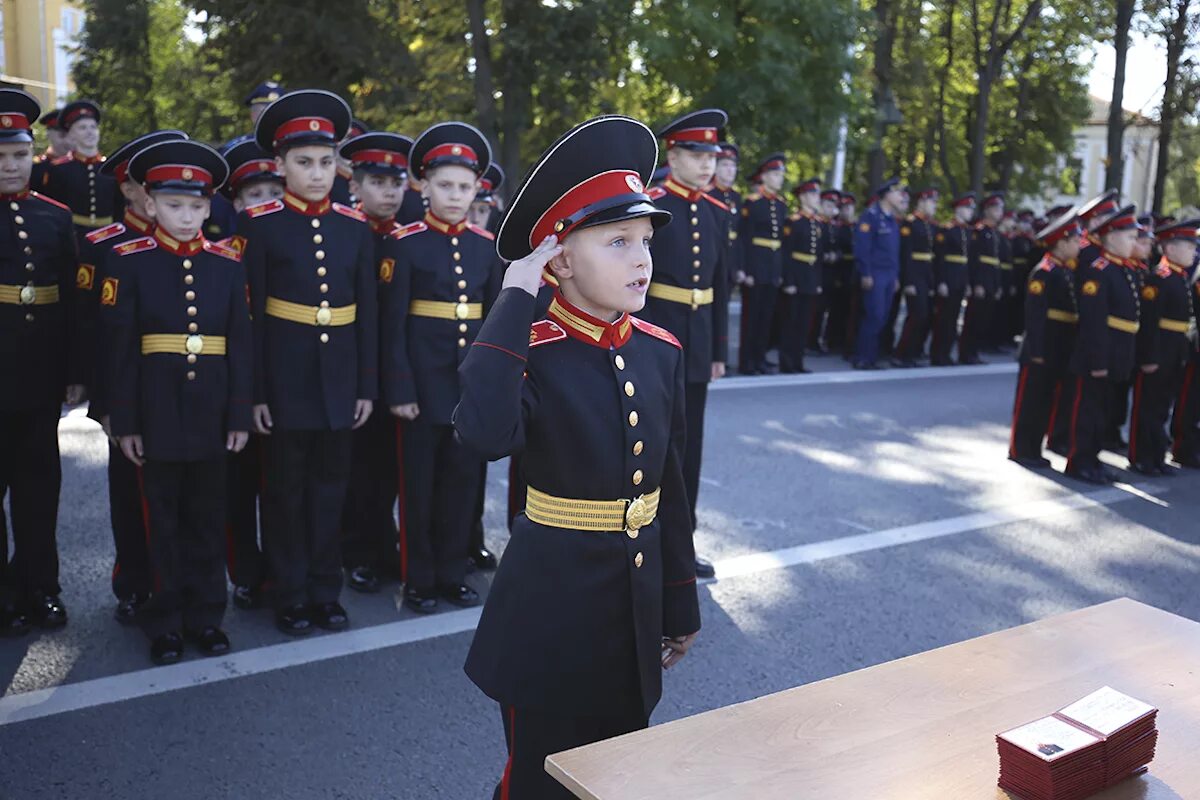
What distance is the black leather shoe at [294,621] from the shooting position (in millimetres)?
5039

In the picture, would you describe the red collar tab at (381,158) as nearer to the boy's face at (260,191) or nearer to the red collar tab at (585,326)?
the boy's face at (260,191)

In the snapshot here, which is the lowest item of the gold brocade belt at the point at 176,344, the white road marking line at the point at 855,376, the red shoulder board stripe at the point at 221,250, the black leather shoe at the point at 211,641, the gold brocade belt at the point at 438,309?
the white road marking line at the point at 855,376

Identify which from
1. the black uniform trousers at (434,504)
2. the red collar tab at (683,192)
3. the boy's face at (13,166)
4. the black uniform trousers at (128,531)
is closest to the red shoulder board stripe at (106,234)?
the boy's face at (13,166)

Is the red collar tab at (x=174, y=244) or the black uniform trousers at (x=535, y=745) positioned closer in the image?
the black uniform trousers at (x=535, y=745)

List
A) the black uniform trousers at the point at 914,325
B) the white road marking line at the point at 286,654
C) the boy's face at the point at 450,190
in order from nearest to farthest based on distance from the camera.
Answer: the white road marking line at the point at 286,654 → the boy's face at the point at 450,190 → the black uniform trousers at the point at 914,325

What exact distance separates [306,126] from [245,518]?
1811 millimetres

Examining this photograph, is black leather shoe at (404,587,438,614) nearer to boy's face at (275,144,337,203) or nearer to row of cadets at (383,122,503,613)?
row of cadets at (383,122,503,613)

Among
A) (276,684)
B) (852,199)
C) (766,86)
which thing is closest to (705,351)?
(276,684)

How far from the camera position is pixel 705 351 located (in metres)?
5.94

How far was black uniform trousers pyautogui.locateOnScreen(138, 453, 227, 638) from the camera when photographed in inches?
186

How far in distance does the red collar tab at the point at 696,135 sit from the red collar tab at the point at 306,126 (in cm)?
178

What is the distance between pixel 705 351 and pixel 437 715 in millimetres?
2417

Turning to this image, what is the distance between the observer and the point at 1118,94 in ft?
78.9

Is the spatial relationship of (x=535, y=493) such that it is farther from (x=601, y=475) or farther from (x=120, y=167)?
(x=120, y=167)
